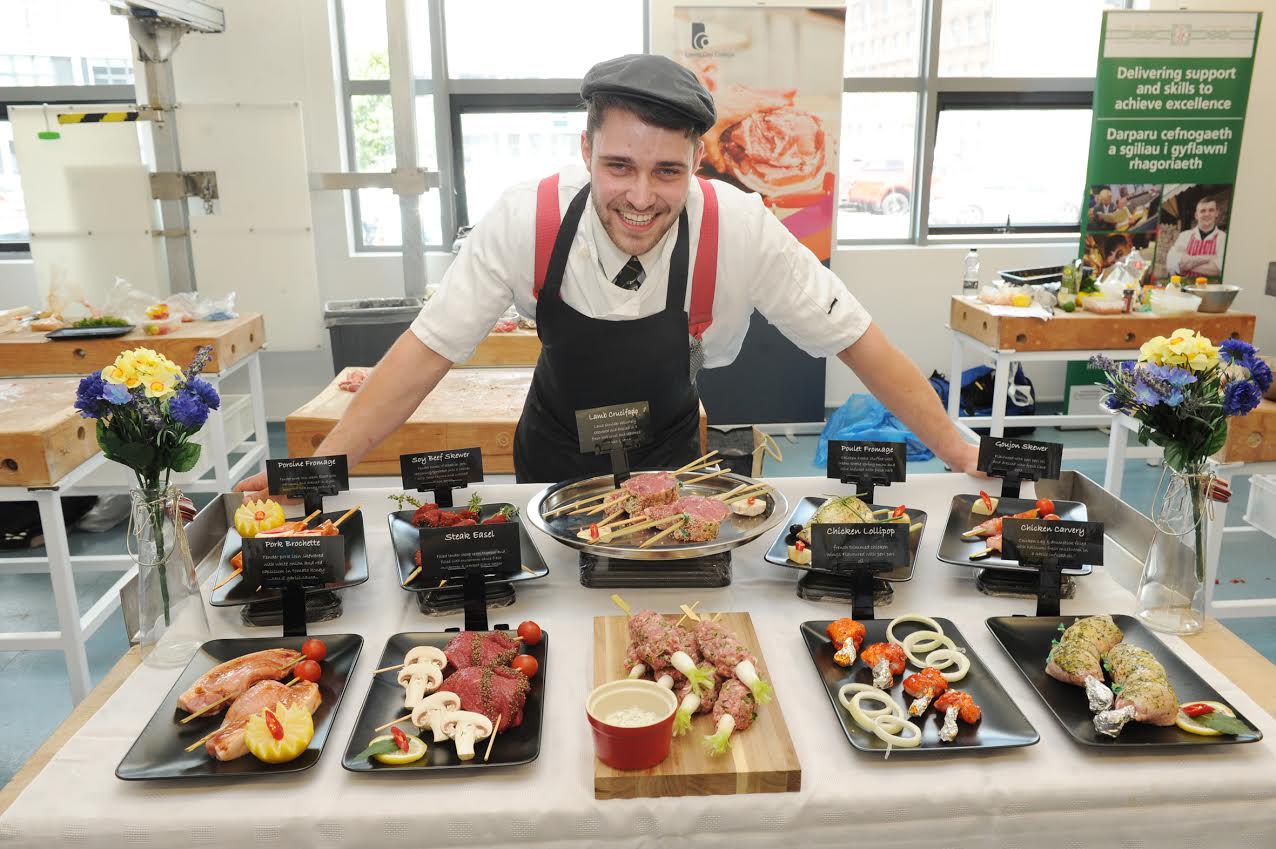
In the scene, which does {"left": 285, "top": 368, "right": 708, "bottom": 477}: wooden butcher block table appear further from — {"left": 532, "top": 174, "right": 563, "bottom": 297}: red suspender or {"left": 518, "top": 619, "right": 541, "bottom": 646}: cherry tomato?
{"left": 518, "top": 619, "right": 541, "bottom": 646}: cherry tomato

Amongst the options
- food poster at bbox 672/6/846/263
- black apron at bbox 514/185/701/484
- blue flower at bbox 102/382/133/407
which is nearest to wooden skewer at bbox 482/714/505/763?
blue flower at bbox 102/382/133/407

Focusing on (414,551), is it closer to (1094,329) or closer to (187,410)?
(187,410)

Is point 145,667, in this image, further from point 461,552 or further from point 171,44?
point 171,44

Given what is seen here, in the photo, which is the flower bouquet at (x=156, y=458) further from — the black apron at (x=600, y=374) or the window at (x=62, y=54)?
the window at (x=62, y=54)

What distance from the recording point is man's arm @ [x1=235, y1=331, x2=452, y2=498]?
192 centimetres

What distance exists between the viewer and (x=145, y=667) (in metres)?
1.38

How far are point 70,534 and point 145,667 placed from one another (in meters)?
3.31

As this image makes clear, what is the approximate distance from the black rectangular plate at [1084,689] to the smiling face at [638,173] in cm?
94

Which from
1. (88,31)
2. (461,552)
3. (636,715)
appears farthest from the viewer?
(88,31)

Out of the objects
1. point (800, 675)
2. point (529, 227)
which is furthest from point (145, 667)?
point (529, 227)

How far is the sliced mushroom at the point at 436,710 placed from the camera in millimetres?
1175

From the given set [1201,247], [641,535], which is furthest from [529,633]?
[1201,247]

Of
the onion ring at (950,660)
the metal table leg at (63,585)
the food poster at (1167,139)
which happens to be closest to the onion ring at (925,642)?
the onion ring at (950,660)

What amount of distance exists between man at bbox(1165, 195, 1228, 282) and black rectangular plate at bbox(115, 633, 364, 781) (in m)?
5.57
